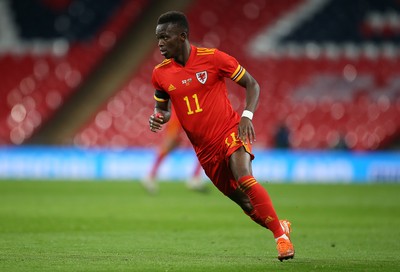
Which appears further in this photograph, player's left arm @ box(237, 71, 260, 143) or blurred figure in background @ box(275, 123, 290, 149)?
blurred figure in background @ box(275, 123, 290, 149)

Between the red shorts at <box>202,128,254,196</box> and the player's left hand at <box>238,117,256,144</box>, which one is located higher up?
the player's left hand at <box>238,117,256,144</box>

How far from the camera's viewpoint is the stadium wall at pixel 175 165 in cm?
2092

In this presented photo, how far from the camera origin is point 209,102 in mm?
7621

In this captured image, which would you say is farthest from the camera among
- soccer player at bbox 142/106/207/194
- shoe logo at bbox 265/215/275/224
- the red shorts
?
soccer player at bbox 142/106/207/194

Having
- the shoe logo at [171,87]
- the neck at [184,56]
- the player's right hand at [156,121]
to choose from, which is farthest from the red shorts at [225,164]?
the neck at [184,56]

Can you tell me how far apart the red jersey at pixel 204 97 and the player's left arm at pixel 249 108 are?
8cm

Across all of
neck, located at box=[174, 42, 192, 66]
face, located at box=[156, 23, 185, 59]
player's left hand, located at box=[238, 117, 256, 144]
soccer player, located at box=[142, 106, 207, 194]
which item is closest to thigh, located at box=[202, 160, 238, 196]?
player's left hand, located at box=[238, 117, 256, 144]

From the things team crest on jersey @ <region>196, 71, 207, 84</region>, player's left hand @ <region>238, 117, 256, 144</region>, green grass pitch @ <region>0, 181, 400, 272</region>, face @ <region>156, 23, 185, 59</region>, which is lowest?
green grass pitch @ <region>0, 181, 400, 272</region>

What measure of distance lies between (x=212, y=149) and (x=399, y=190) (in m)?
11.1

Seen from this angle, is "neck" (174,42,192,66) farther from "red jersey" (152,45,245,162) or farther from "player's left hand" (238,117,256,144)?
"player's left hand" (238,117,256,144)

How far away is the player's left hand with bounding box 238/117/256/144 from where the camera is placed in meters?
7.23

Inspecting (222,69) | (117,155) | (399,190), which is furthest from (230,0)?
(222,69)

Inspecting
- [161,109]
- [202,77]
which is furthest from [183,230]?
[202,77]

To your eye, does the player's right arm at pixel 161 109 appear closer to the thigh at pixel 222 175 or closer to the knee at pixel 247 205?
the thigh at pixel 222 175
